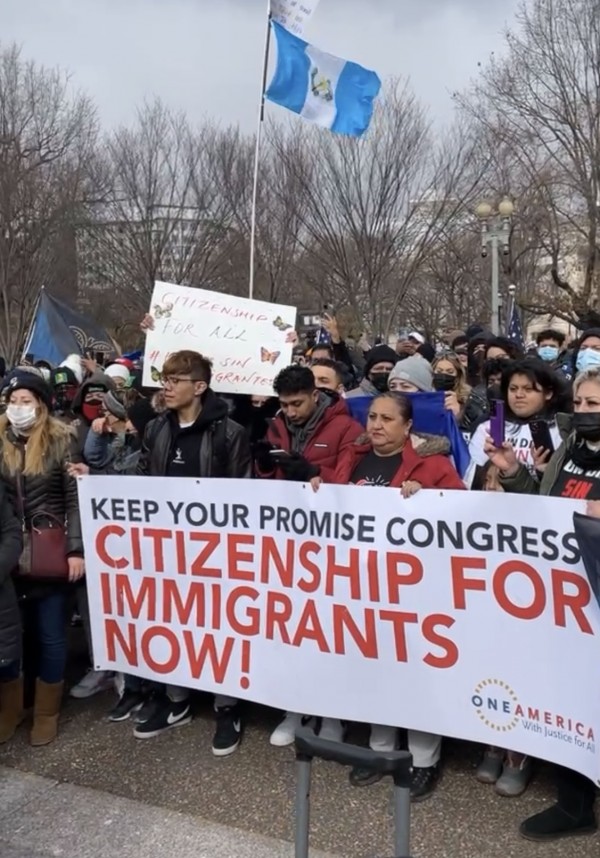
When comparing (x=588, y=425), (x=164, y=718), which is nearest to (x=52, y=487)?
(x=164, y=718)

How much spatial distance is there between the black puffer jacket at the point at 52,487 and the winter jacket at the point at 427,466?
1.35 m

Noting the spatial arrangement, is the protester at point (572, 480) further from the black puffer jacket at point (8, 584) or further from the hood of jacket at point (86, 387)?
the hood of jacket at point (86, 387)

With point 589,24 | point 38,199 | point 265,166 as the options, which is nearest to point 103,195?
point 38,199

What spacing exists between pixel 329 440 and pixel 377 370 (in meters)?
2.05

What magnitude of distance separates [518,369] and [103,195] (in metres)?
22.6

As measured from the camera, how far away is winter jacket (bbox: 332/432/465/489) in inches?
133

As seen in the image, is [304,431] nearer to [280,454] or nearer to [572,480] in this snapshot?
[280,454]

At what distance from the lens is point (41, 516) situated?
3.90 m

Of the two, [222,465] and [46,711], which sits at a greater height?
[222,465]

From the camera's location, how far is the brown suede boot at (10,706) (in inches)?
155

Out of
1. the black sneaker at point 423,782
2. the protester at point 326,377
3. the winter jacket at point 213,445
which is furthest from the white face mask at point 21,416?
the black sneaker at point 423,782

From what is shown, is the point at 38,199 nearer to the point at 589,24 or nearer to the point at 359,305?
the point at 359,305

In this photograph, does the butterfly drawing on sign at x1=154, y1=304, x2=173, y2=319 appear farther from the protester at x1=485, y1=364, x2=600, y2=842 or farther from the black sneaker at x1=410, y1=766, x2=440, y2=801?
the black sneaker at x1=410, y1=766, x2=440, y2=801

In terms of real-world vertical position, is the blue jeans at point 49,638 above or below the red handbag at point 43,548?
below
